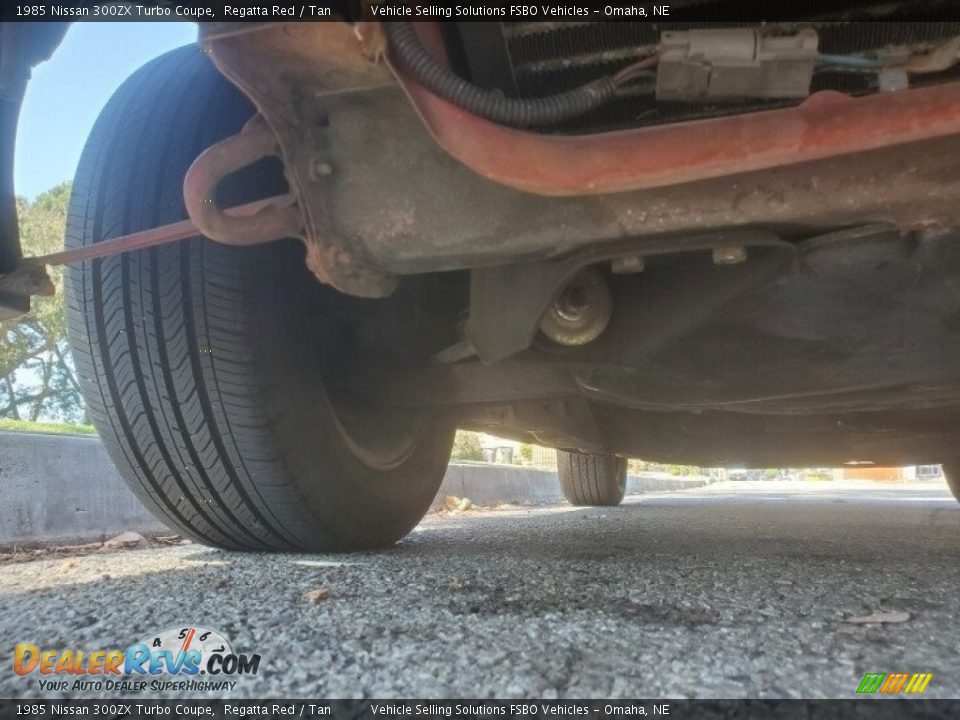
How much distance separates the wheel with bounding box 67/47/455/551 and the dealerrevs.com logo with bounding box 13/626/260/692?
578 mm

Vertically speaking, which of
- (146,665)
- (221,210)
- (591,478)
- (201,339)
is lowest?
(146,665)

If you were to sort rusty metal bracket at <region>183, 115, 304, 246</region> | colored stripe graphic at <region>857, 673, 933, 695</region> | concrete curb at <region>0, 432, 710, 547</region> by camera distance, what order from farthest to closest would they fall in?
concrete curb at <region>0, 432, 710, 547</region> → rusty metal bracket at <region>183, 115, 304, 246</region> → colored stripe graphic at <region>857, 673, 933, 695</region>

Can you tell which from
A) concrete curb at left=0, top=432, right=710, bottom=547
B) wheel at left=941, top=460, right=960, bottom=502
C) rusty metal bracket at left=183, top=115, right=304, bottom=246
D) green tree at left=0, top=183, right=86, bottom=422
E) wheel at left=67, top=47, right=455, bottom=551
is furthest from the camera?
green tree at left=0, top=183, right=86, bottom=422

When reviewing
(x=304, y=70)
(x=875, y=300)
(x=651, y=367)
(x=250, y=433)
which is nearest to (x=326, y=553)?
(x=250, y=433)

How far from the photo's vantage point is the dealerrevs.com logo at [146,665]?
2.53 feet

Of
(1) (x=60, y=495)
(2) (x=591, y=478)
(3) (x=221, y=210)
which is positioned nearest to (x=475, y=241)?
(3) (x=221, y=210)

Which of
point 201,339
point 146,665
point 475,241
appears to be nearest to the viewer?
point 146,665

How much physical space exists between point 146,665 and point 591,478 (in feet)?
13.8

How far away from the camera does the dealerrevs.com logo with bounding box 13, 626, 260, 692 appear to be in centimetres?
77

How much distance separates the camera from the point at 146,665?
824mm

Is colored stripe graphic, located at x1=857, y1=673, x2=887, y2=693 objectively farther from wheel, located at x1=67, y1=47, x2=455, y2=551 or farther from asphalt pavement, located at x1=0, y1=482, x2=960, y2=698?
wheel, located at x1=67, y1=47, x2=455, y2=551

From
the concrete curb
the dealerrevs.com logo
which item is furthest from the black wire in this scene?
the concrete curb

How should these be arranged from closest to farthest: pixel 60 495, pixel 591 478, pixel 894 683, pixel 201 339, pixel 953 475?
pixel 894 683
pixel 201 339
pixel 60 495
pixel 953 475
pixel 591 478

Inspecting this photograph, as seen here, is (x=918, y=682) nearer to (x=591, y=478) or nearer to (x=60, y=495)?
(x=60, y=495)
